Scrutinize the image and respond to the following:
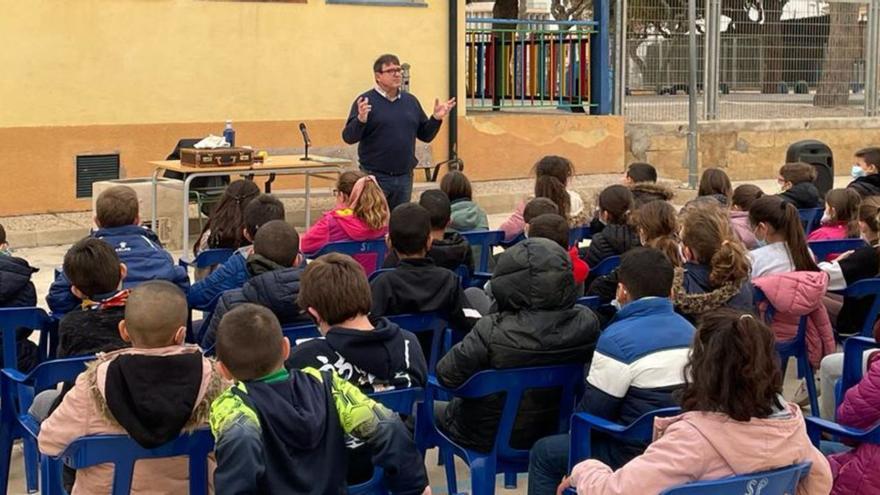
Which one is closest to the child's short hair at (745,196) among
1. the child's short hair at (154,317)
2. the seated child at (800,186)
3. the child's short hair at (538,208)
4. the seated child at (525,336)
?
the seated child at (800,186)

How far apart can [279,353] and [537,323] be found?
3.73 feet

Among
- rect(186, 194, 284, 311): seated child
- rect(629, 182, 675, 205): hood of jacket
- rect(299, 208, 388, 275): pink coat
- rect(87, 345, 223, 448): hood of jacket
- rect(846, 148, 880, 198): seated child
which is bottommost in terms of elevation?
rect(87, 345, 223, 448): hood of jacket

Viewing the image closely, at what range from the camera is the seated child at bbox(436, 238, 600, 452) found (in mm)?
4090

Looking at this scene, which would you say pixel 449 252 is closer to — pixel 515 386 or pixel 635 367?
pixel 515 386

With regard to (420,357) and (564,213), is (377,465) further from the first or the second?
(564,213)

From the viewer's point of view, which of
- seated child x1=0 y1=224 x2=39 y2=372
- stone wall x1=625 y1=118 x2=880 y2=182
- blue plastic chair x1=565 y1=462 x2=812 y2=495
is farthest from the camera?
stone wall x1=625 y1=118 x2=880 y2=182

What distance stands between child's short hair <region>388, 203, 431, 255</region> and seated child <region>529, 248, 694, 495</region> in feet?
3.99

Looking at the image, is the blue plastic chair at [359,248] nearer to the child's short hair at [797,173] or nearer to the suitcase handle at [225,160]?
the child's short hair at [797,173]

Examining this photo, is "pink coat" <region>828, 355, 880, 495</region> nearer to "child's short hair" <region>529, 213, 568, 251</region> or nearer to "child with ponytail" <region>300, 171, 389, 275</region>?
"child's short hair" <region>529, 213, 568, 251</region>

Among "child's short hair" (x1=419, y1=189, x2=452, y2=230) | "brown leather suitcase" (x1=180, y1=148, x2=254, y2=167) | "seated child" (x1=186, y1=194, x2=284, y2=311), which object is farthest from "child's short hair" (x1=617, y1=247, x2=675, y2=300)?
"brown leather suitcase" (x1=180, y1=148, x2=254, y2=167)

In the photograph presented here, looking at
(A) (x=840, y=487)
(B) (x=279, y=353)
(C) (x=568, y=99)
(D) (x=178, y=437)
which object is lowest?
(A) (x=840, y=487)

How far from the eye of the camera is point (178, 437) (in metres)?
3.40

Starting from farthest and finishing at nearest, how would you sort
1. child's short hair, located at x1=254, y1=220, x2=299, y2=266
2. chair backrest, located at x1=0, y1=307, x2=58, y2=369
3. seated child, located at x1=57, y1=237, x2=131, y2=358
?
child's short hair, located at x1=254, y1=220, x2=299, y2=266
chair backrest, located at x1=0, y1=307, x2=58, y2=369
seated child, located at x1=57, y1=237, x2=131, y2=358

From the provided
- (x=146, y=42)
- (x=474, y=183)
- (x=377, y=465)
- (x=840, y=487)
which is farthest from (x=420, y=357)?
(x=474, y=183)
